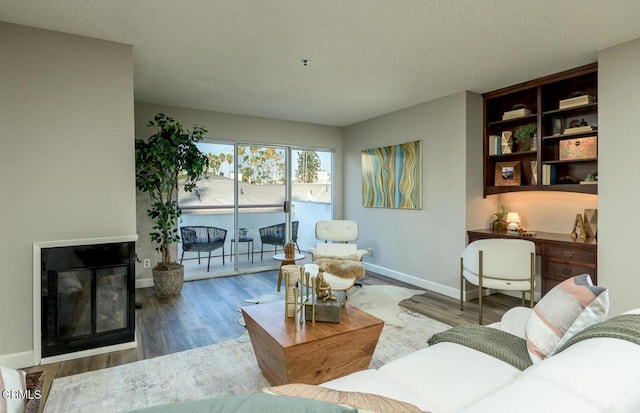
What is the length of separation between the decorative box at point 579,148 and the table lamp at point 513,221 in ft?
2.86

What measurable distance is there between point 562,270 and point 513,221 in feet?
3.13

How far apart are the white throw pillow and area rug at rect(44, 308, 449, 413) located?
108 centimetres

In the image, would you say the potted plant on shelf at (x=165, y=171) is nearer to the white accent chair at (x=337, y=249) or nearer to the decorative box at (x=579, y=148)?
the white accent chair at (x=337, y=249)

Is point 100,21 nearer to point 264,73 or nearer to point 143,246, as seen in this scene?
point 264,73

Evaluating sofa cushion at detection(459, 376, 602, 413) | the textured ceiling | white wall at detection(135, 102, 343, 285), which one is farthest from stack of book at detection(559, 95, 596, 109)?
white wall at detection(135, 102, 343, 285)

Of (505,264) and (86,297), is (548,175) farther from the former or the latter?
(86,297)

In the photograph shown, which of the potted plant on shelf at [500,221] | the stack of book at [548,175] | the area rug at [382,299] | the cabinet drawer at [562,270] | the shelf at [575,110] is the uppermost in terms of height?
the shelf at [575,110]

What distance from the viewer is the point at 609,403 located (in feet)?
2.77

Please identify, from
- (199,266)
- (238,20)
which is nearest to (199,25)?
(238,20)

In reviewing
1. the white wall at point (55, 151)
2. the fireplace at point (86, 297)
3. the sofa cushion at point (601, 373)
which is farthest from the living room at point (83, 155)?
the sofa cushion at point (601, 373)

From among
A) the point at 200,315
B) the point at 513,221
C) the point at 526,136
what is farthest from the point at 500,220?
the point at 200,315

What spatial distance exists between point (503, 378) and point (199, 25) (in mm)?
2847

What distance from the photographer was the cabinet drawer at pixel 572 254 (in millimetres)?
3061

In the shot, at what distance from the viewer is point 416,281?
4.66m
